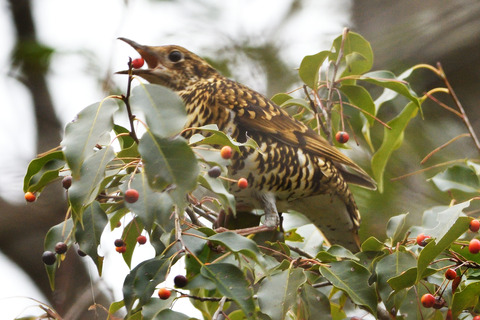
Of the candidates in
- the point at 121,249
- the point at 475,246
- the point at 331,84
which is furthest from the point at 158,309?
the point at 331,84

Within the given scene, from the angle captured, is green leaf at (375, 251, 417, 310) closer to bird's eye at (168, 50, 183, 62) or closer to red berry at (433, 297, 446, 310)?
red berry at (433, 297, 446, 310)

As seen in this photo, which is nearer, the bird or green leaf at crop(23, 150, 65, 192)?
green leaf at crop(23, 150, 65, 192)

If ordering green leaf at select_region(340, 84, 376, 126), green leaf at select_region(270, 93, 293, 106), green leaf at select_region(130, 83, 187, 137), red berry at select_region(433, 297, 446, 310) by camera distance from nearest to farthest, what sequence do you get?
1. green leaf at select_region(130, 83, 187, 137)
2. red berry at select_region(433, 297, 446, 310)
3. green leaf at select_region(340, 84, 376, 126)
4. green leaf at select_region(270, 93, 293, 106)

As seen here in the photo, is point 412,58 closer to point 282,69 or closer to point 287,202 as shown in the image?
point 282,69

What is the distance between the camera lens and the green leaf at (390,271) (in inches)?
77.7

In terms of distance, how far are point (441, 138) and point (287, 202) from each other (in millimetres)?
1990

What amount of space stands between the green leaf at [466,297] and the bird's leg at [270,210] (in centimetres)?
82

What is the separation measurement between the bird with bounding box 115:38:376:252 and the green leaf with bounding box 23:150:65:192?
2.55 ft

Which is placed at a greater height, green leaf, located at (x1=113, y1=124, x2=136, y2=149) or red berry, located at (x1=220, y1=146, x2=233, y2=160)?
red berry, located at (x1=220, y1=146, x2=233, y2=160)

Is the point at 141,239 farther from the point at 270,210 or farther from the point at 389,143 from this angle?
the point at 389,143

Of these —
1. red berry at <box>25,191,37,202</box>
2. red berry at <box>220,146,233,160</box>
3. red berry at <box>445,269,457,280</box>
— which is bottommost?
red berry at <box>445,269,457,280</box>

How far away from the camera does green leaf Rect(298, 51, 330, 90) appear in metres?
2.59

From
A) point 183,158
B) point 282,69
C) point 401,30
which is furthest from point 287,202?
point 401,30

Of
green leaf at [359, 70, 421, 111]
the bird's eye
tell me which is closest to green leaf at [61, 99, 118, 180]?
green leaf at [359, 70, 421, 111]
